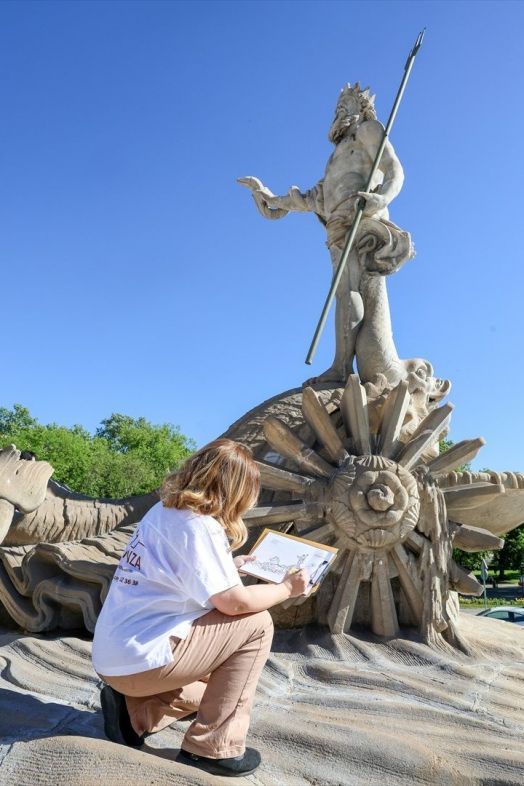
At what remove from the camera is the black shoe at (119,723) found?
6.50ft

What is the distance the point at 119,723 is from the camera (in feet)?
6.54

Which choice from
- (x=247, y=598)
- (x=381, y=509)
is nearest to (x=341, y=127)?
(x=381, y=509)

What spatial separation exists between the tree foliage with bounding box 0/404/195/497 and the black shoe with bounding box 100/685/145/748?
55.8ft

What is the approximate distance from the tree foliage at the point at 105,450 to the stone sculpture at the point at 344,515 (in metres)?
15.1

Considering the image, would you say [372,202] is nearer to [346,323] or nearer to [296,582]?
[346,323]

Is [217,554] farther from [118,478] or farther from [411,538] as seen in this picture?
[118,478]

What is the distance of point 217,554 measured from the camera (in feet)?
6.15

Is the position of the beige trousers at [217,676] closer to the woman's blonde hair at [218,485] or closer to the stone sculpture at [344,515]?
the woman's blonde hair at [218,485]

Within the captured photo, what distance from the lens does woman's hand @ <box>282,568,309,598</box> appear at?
2.05 metres

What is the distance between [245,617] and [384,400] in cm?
230

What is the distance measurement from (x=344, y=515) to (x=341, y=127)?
3871 mm

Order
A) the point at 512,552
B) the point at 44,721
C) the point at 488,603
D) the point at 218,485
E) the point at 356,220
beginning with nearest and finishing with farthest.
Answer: the point at 218,485 → the point at 44,721 → the point at 356,220 → the point at 488,603 → the point at 512,552

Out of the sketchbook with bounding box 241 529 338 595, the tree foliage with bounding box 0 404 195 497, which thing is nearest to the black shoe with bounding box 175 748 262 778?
the sketchbook with bounding box 241 529 338 595

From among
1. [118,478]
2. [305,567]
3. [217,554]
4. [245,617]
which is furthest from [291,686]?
[118,478]
